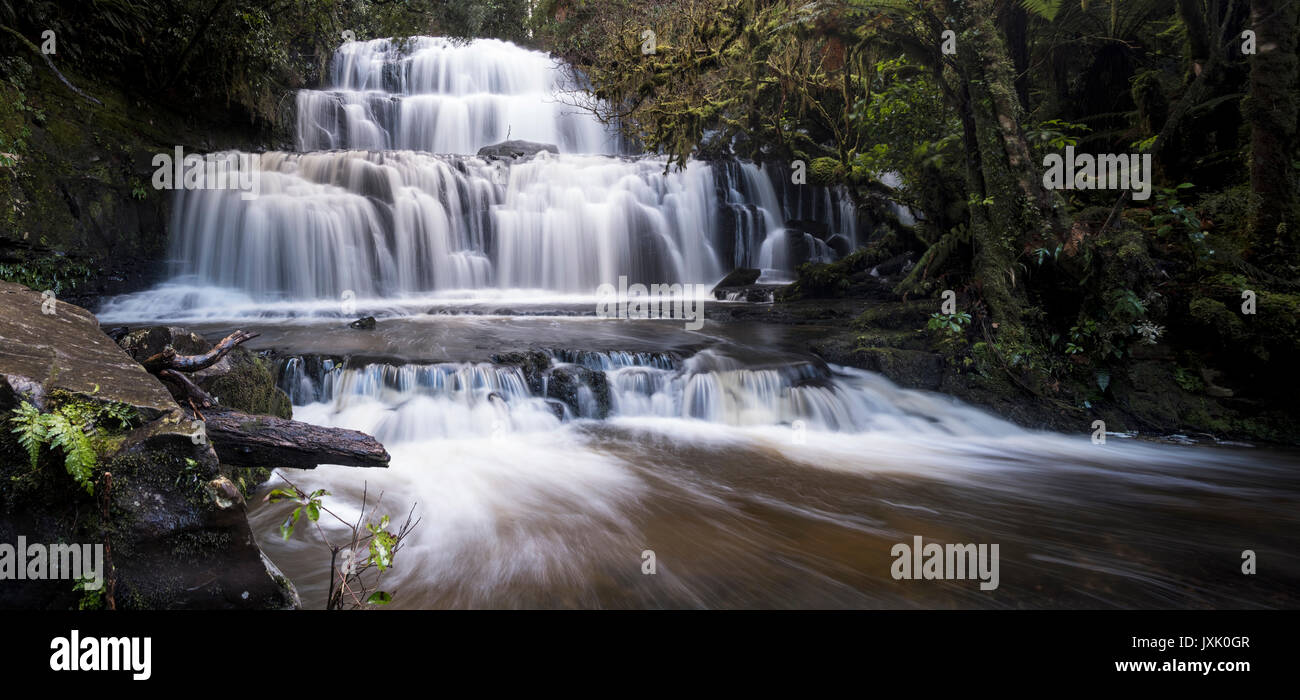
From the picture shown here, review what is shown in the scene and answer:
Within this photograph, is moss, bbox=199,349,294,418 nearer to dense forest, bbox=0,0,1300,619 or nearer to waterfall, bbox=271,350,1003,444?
dense forest, bbox=0,0,1300,619

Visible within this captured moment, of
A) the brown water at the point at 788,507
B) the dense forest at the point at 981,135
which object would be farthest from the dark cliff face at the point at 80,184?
the brown water at the point at 788,507

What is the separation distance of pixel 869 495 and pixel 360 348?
631 centimetres

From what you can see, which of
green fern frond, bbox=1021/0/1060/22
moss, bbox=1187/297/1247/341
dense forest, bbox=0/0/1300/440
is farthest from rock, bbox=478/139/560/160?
moss, bbox=1187/297/1247/341

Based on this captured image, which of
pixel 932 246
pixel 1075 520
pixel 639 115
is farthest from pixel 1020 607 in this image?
pixel 639 115

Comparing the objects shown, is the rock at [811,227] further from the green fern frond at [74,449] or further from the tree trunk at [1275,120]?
the green fern frond at [74,449]

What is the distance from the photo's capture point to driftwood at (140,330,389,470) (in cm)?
301

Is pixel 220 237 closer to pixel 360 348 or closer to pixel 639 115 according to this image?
pixel 360 348

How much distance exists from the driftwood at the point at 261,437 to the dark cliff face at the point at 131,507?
0.66 meters

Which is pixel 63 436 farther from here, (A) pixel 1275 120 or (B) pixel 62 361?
(A) pixel 1275 120

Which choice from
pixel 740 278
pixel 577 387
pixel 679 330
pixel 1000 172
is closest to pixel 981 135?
pixel 1000 172

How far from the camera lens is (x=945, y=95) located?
7426 millimetres

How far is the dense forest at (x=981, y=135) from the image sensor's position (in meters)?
6.07

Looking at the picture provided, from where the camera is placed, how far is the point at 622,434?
645 cm

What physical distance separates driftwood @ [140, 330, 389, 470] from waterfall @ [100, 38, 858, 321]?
8287 millimetres
